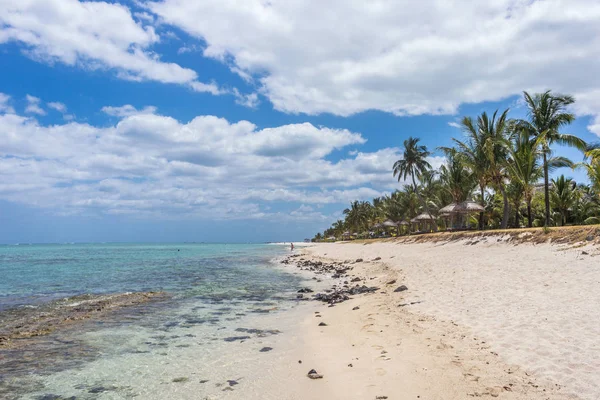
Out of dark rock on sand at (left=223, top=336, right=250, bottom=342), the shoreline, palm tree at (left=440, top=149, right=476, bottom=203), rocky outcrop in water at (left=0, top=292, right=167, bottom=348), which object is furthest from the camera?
palm tree at (left=440, top=149, right=476, bottom=203)

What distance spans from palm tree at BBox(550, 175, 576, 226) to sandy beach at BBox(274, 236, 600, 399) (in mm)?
25665

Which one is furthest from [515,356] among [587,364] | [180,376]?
[180,376]

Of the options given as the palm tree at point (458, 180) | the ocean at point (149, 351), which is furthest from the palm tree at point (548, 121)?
the ocean at point (149, 351)

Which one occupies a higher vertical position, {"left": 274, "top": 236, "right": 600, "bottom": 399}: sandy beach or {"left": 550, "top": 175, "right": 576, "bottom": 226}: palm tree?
{"left": 550, "top": 175, "right": 576, "bottom": 226}: palm tree

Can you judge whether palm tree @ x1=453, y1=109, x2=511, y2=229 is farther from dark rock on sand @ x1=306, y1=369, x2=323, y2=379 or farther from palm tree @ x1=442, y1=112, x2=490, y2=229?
dark rock on sand @ x1=306, y1=369, x2=323, y2=379

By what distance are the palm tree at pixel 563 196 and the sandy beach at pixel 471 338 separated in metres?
25.7

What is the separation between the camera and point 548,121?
29.8 meters

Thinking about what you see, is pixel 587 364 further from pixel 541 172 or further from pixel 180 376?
pixel 541 172

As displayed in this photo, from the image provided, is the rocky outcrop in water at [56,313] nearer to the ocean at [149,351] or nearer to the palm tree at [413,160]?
the ocean at [149,351]

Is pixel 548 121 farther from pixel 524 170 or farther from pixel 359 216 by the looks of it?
pixel 359 216

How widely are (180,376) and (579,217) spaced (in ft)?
137

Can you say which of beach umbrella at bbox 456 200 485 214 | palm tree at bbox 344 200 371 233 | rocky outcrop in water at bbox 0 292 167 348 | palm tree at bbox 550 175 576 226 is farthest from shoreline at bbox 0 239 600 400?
palm tree at bbox 344 200 371 233

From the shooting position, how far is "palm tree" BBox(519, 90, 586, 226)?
2877 centimetres

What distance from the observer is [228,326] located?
490 inches
